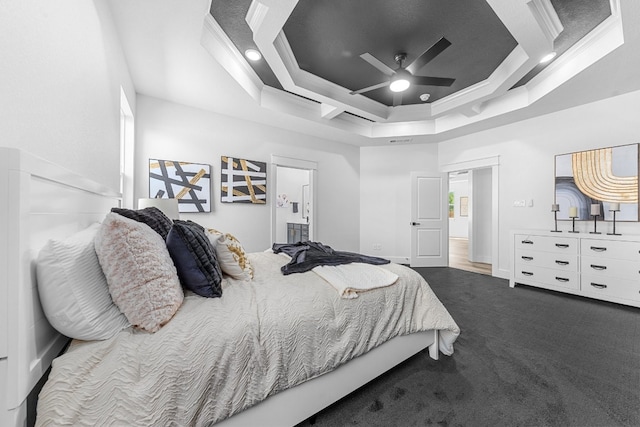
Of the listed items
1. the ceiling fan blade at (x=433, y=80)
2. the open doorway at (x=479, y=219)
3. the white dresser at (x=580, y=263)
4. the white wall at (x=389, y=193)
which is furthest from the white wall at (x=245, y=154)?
the white dresser at (x=580, y=263)

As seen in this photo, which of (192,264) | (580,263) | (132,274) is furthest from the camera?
(580,263)

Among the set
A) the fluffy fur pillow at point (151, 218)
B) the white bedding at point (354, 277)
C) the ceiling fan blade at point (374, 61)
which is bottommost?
the white bedding at point (354, 277)

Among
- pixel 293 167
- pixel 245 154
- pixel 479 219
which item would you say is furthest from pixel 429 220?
pixel 245 154

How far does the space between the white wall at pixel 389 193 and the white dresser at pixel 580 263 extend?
1.97 meters

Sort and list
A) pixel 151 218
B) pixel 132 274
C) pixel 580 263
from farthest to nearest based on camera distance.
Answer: pixel 580 263 < pixel 151 218 < pixel 132 274

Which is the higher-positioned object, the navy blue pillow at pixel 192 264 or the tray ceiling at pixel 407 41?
the tray ceiling at pixel 407 41

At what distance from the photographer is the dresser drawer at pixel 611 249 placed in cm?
279

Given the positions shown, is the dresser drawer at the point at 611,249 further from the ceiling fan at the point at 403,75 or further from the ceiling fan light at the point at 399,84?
the ceiling fan light at the point at 399,84

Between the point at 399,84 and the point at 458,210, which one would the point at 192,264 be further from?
the point at 458,210

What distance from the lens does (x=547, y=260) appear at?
135 inches

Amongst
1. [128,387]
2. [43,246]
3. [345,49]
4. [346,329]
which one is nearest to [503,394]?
[346,329]

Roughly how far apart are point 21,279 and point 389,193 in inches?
208

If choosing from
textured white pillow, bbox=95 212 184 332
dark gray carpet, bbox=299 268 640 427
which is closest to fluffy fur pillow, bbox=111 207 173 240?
textured white pillow, bbox=95 212 184 332

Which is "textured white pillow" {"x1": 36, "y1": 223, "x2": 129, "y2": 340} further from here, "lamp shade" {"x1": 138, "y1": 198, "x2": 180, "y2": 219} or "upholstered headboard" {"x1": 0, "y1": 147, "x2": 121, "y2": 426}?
"lamp shade" {"x1": 138, "y1": 198, "x2": 180, "y2": 219}
